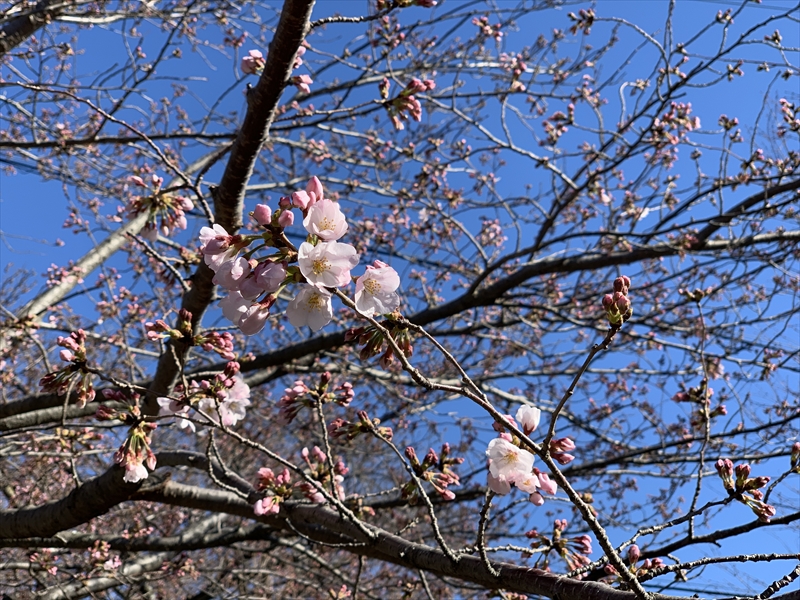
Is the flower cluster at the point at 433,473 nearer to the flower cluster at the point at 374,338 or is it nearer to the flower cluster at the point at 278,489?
the flower cluster at the point at 278,489

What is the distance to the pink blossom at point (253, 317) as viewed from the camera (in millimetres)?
1388

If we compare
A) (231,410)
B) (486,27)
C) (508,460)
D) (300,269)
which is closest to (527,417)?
(508,460)

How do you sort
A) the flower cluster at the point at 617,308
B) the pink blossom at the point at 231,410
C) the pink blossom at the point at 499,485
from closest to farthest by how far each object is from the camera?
the flower cluster at the point at 617,308 < the pink blossom at the point at 499,485 < the pink blossom at the point at 231,410

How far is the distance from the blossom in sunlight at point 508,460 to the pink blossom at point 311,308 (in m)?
0.67

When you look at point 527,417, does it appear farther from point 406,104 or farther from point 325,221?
point 406,104

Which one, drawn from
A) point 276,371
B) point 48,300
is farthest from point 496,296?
point 48,300

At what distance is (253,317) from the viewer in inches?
54.7

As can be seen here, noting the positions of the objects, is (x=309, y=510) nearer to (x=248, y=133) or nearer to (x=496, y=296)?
(x=248, y=133)

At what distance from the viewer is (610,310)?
3.95 ft

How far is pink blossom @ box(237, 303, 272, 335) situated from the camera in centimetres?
139

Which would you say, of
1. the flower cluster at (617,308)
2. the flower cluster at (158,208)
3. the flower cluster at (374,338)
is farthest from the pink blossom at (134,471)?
the flower cluster at (617,308)

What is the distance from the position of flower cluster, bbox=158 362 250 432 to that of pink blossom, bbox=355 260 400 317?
2.29ft

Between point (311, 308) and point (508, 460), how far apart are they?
0.76 m

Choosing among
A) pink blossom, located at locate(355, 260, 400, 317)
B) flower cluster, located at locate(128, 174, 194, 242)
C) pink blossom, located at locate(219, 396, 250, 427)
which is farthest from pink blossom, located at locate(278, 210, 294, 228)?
flower cluster, located at locate(128, 174, 194, 242)
